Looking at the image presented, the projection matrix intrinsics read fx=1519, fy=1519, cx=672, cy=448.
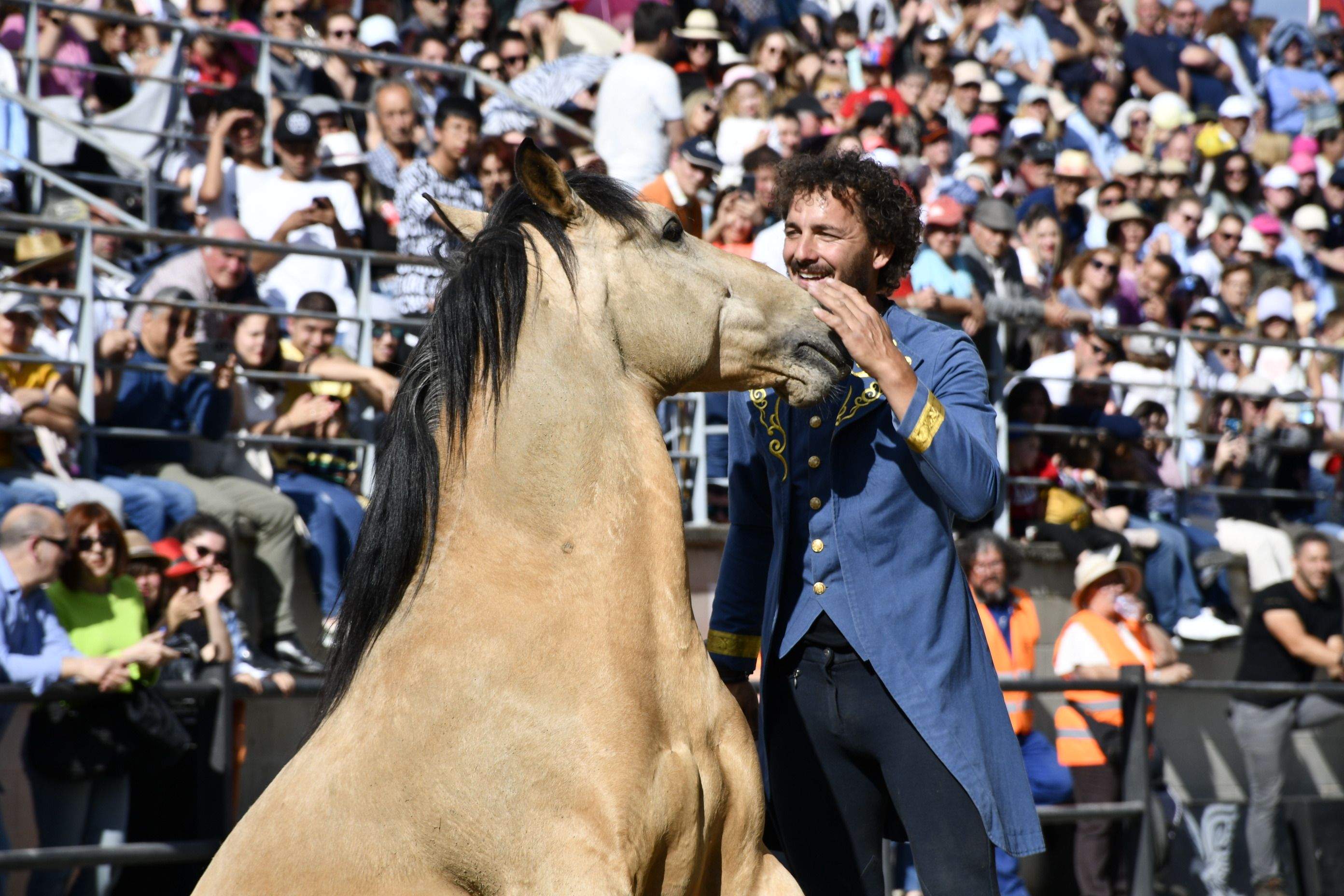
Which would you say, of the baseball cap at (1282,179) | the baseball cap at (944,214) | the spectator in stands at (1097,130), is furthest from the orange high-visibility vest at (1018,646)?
the baseball cap at (1282,179)

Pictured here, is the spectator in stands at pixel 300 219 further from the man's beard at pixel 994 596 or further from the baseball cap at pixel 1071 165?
the baseball cap at pixel 1071 165

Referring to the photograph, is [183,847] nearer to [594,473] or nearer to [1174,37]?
[594,473]

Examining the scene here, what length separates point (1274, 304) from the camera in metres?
11.2

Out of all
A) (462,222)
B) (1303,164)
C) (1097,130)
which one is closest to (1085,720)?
(462,222)

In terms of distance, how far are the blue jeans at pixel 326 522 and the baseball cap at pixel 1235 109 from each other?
425 inches

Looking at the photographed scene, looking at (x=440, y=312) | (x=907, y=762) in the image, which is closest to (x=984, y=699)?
(x=907, y=762)

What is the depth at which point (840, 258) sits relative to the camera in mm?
2943

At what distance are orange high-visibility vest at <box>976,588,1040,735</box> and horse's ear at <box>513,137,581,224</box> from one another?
4.24 m

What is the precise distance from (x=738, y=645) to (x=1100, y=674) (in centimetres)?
423

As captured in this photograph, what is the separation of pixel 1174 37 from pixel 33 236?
12315mm

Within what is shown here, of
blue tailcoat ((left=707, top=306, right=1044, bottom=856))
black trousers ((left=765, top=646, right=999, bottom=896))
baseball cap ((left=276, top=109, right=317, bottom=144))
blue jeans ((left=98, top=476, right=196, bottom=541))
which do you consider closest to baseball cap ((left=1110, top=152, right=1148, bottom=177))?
baseball cap ((left=276, top=109, right=317, bottom=144))

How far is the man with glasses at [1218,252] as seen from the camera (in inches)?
456

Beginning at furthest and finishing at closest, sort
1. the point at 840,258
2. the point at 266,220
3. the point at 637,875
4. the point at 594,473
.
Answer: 1. the point at 266,220
2. the point at 840,258
3. the point at 594,473
4. the point at 637,875

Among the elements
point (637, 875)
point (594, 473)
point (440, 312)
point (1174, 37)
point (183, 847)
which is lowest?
point (183, 847)
